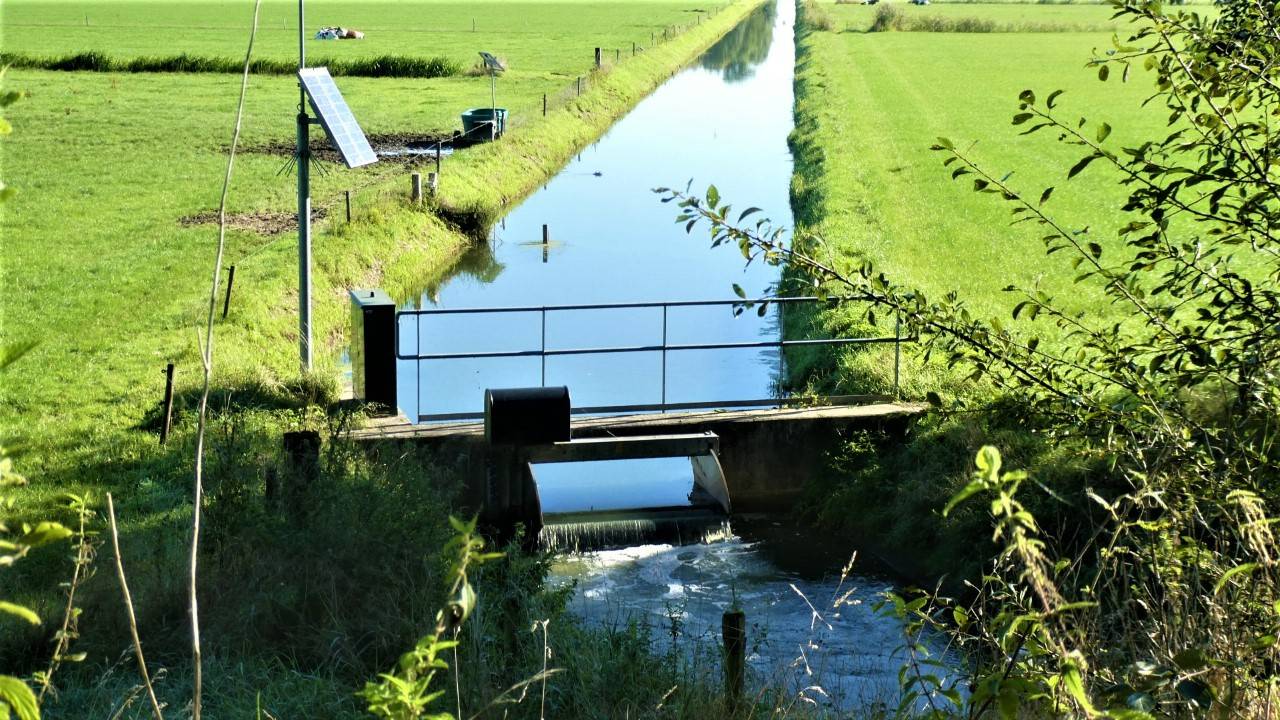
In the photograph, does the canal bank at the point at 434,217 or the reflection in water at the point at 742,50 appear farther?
the reflection in water at the point at 742,50

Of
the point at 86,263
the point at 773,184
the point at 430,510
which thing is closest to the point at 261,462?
the point at 430,510

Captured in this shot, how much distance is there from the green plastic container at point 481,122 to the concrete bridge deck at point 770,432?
955 inches

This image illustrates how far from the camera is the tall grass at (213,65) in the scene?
193 ft

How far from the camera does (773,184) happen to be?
1439 inches

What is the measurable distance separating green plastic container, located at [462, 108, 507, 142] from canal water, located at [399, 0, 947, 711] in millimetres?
2356

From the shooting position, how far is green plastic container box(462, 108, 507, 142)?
37875mm

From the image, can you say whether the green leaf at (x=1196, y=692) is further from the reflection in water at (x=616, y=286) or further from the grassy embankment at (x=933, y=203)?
the reflection in water at (x=616, y=286)

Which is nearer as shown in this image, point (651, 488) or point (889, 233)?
point (651, 488)

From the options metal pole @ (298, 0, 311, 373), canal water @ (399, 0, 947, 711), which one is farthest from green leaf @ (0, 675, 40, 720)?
metal pole @ (298, 0, 311, 373)

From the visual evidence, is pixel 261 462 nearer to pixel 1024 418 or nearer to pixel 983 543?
pixel 983 543

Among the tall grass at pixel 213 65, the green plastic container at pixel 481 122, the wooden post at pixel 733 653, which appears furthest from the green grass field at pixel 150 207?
the wooden post at pixel 733 653

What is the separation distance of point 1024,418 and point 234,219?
2374cm

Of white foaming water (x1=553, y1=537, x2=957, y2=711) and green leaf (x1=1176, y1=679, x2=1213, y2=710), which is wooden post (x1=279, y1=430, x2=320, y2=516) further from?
green leaf (x1=1176, y1=679, x2=1213, y2=710)

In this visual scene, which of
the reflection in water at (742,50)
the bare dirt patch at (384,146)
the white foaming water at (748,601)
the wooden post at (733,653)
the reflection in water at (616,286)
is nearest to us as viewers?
the wooden post at (733,653)
